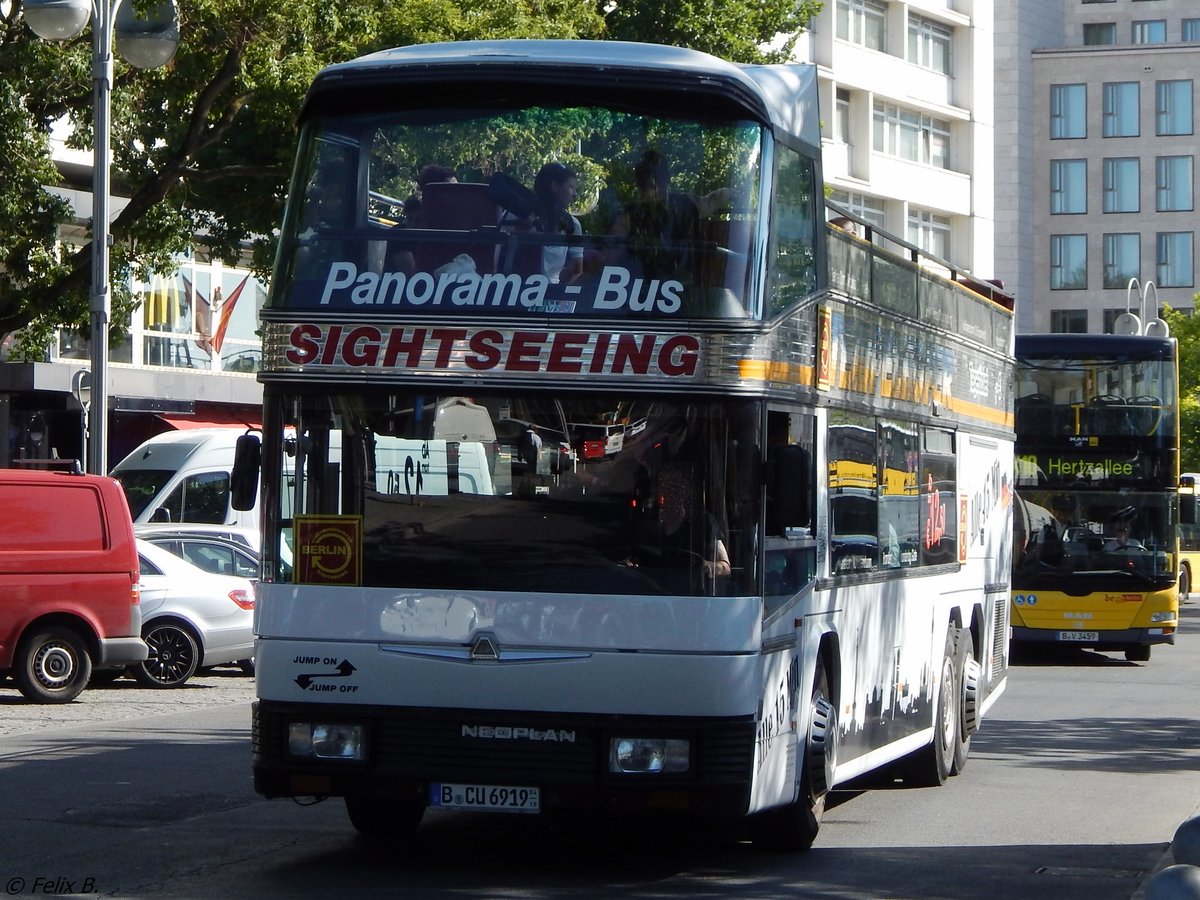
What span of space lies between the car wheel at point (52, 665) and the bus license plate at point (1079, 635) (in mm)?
13149

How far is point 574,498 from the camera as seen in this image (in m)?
8.54

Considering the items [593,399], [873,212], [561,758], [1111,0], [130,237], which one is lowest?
[561,758]

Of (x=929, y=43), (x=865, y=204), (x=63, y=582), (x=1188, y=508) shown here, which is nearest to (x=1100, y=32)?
(x=929, y=43)

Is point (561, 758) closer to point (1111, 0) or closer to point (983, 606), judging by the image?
point (983, 606)

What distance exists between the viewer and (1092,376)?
24969 millimetres

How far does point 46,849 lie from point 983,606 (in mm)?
7851

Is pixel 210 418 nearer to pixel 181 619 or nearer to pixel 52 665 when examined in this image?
pixel 181 619

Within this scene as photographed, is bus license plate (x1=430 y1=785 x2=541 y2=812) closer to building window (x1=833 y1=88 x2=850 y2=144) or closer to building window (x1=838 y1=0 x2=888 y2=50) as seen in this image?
building window (x1=833 y1=88 x2=850 y2=144)

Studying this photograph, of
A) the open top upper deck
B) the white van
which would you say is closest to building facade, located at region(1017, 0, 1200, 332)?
the white van

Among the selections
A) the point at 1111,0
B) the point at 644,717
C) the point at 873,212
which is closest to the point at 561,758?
the point at 644,717

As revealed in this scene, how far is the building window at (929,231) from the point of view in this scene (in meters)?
61.7

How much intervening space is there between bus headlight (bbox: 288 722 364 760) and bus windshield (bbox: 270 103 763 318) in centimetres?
182

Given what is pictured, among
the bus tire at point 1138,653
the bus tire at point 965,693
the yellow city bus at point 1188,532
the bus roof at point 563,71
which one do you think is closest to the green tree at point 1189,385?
the yellow city bus at point 1188,532

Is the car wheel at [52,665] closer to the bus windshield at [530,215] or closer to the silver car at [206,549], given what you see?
the silver car at [206,549]
